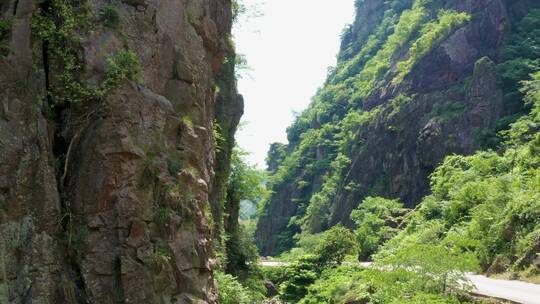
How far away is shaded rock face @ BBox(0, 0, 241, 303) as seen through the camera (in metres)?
11.7

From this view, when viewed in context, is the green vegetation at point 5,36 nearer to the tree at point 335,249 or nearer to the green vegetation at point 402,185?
the green vegetation at point 402,185

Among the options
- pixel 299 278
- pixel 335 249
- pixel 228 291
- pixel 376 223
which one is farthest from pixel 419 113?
pixel 228 291

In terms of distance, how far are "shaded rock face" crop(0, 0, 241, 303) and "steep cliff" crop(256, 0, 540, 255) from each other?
36035 mm

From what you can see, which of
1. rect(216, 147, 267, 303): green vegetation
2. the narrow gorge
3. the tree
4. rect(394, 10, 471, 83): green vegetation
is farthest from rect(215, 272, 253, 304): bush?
rect(394, 10, 471, 83): green vegetation

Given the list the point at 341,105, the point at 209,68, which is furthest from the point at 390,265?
the point at 341,105

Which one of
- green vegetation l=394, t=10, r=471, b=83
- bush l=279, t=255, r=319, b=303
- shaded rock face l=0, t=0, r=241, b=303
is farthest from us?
green vegetation l=394, t=10, r=471, b=83

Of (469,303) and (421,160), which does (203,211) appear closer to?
(469,303)

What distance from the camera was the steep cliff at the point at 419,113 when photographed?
48438mm

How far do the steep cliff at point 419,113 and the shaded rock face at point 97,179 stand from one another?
3603 centimetres

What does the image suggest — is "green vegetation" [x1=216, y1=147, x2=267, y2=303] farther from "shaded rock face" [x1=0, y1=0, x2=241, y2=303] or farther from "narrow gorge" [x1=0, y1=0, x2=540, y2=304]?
"shaded rock face" [x1=0, y1=0, x2=241, y2=303]

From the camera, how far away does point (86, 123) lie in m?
13.5

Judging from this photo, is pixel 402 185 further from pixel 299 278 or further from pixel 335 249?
pixel 299 278

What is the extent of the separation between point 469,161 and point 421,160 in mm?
10883

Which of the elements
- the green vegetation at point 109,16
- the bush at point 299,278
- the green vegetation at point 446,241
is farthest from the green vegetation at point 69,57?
the bush at point 299,278
